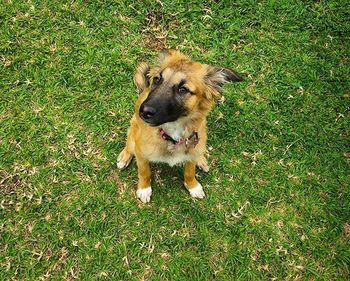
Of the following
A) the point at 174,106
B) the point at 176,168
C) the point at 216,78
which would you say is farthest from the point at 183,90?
the point at 176,168

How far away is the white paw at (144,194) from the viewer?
16.1 feet

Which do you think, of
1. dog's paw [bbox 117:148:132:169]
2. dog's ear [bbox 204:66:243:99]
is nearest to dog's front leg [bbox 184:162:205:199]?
dog's paw [bbox 117:148:132:169]

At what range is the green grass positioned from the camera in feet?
15.5

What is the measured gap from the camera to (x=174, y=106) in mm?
3789

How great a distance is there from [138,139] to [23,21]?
2.81 m

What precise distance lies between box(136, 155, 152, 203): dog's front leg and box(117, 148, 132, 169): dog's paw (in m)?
0.32

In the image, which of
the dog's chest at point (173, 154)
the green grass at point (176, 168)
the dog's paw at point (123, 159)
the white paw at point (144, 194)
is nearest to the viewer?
the dog's chest at point (173, 154)

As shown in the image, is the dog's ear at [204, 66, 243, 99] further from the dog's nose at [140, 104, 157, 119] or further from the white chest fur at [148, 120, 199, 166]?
the dog's nose at [140, 104, 157, 119]

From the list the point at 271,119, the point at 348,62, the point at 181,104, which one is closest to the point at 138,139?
the point at 181,104

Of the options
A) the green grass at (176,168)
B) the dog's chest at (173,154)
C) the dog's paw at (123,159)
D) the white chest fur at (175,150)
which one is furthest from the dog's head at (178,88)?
the green grass at (176,168)

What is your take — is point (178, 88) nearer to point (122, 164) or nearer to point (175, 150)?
point (175, 150)

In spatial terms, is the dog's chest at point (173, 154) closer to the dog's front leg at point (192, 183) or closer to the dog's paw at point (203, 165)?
the dog's front leg at point (192, 183)

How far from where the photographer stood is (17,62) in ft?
18.3

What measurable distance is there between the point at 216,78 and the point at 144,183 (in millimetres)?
1580
